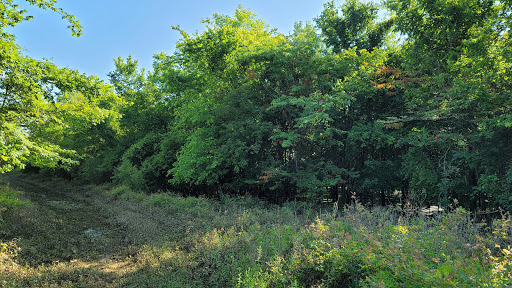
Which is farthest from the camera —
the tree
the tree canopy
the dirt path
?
the tree canopy

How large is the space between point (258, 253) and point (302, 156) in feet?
35.8

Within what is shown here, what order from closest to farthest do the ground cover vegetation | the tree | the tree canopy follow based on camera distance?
1. the ground cover vegetation
2. the tree
3. the tree canopy

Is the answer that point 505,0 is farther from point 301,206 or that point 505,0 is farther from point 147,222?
point 147,222

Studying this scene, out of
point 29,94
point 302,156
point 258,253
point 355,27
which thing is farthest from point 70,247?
point 355,27

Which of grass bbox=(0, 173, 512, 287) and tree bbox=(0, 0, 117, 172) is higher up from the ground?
tree bbox=(0, 0, 117, 172)

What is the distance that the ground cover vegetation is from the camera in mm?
5121

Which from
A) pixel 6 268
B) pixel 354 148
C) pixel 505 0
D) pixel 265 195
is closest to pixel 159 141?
pixel 265 195

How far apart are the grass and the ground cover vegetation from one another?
0.15 feet

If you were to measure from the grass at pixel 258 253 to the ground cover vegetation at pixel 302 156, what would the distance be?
0.15 ft

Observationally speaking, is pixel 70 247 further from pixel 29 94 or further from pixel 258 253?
pixel 258 253

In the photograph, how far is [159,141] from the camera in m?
23.2

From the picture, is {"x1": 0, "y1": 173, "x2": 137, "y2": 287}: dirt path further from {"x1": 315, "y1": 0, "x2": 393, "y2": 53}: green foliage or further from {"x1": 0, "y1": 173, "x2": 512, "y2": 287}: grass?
{"x1": 315, "y1": 0, "x2": 393, "y2": 53}: green foliage

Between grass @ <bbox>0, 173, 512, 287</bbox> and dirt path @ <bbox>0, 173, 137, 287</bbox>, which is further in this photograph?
dirt path @ <bbox>0, 173, 137, 287</bbox>

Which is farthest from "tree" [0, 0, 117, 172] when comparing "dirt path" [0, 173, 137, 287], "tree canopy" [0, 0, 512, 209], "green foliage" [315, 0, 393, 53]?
"green foliage" [315, 0, 393, 53]
